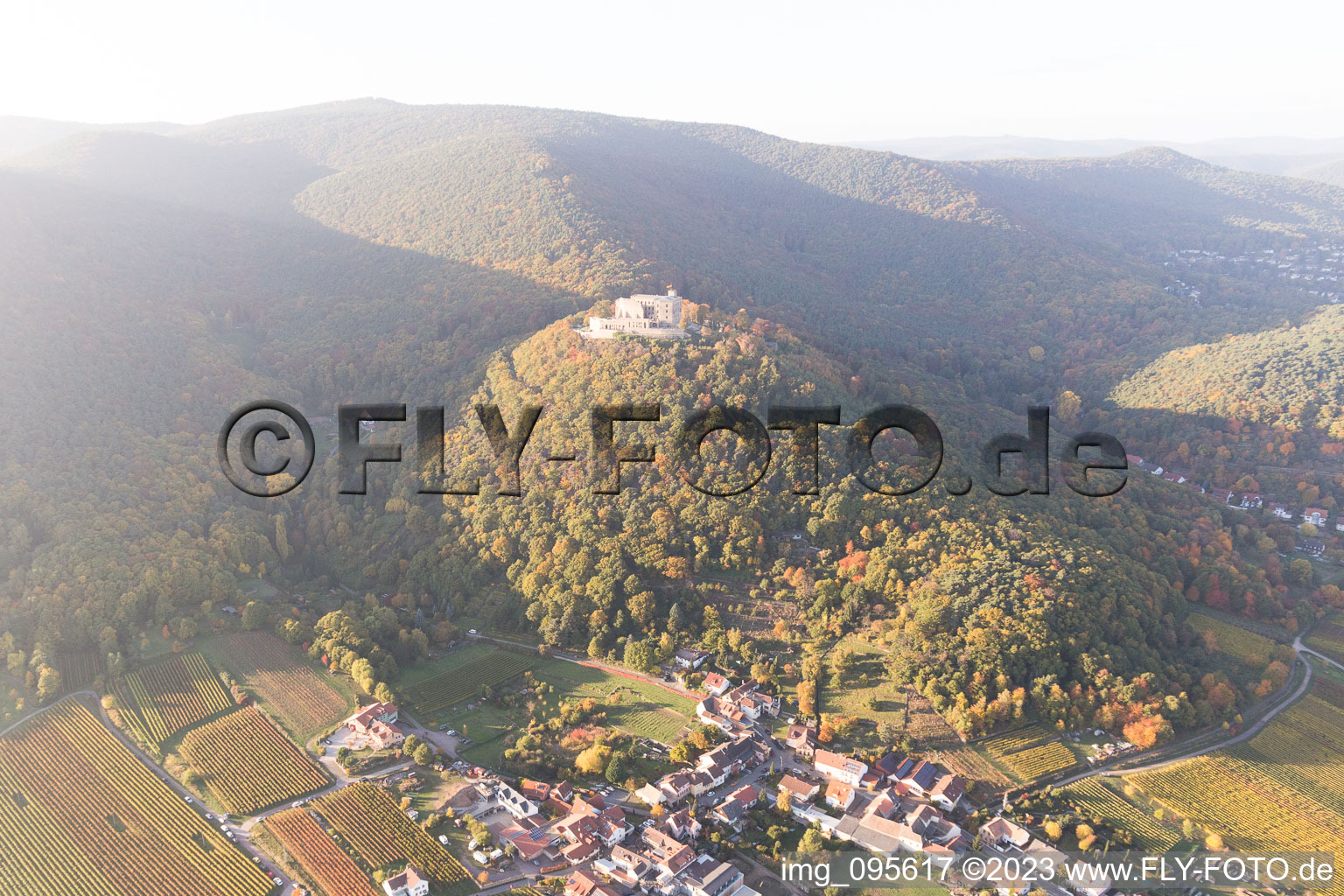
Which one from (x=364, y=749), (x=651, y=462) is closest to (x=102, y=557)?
(x=364, y=749)

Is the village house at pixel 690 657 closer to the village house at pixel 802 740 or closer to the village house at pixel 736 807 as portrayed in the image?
Result: the village house at pixel 802 740

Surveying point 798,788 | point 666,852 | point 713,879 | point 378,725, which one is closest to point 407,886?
point 666,852

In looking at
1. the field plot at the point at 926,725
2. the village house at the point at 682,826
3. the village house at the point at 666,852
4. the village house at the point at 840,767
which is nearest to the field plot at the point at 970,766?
the field plot at the point at 926,725

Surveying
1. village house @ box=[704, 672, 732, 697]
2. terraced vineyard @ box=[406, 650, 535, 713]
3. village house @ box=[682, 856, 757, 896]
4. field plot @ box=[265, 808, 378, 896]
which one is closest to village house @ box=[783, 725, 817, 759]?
village house @ box=[704, 672, 732, 697]

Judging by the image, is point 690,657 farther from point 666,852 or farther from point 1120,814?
point 1120,814

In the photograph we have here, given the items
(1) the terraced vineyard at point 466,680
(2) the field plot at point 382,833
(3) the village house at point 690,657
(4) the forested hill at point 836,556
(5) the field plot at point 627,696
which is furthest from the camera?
(3) the village house at point 690,657

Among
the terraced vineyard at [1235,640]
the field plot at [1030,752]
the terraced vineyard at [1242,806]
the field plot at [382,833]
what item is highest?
the terraced vineyard at [1235,640]

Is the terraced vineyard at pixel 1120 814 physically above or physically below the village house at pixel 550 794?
above
